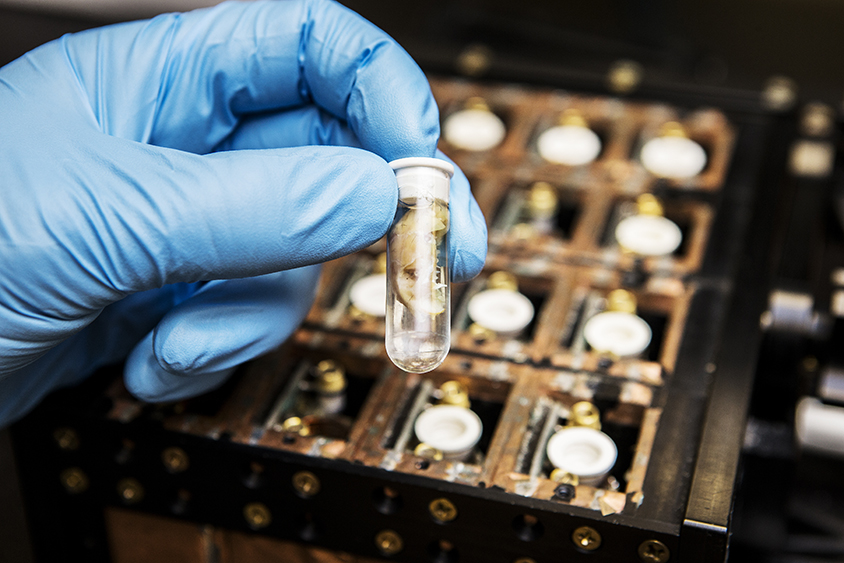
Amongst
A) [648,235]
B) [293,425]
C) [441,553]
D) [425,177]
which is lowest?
[441,553]

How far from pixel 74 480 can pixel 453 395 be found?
75cm

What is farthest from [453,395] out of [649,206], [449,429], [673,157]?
[673,157]

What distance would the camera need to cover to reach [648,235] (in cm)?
209

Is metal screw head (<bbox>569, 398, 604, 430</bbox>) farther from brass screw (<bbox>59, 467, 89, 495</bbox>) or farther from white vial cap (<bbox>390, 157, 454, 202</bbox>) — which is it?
brass screw (<bbox>59, 467, 89, 495</bbox>)

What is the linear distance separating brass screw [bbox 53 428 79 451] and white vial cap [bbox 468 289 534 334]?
0.82 metres

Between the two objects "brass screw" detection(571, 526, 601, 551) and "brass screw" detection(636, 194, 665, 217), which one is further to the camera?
"brass screw" detection(636, 194, 665, 217)

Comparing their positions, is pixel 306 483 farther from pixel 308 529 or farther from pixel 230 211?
pixel 230 211

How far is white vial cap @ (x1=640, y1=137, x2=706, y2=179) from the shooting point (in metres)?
2.25

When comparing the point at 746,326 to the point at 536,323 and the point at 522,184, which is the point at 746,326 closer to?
the point at 536,323

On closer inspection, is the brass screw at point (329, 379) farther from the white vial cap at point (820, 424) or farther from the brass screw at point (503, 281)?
the white vial cap at point (820, 424)

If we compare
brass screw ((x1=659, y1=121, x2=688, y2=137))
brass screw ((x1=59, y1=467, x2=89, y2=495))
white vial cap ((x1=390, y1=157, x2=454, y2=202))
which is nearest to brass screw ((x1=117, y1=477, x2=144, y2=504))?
brass screw ((x1=59, y1=467, x2=89, y2=495))

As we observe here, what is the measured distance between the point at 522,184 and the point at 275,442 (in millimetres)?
991

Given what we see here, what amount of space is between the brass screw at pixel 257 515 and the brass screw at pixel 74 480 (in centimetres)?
34

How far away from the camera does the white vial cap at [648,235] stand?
2.05 metres
